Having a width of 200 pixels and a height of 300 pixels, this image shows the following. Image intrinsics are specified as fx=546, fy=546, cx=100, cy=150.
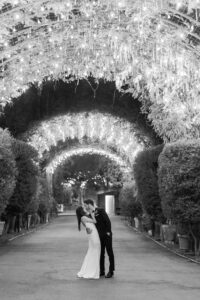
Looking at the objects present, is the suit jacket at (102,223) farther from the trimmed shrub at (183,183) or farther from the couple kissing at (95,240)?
the trimmed shrub at (183,183)

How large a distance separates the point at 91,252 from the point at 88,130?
64.2 feet

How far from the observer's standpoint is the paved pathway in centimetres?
819

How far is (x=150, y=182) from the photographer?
2052cm

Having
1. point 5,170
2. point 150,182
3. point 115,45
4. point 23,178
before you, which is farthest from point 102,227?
point 23,178

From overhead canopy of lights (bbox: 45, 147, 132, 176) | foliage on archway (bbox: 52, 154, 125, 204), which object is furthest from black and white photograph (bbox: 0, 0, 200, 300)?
foliage on archway (bbox: 52, 154, 125, 204)

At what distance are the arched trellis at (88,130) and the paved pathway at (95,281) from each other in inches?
438

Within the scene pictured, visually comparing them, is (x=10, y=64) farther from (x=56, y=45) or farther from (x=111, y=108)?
(x=111, y=108)

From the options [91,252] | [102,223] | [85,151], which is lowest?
[91,252]

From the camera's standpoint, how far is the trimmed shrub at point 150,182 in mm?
20344

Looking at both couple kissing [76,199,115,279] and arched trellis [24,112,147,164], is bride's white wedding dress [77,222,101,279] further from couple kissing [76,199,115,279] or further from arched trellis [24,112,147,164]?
arched trellis [24,112,147,164]

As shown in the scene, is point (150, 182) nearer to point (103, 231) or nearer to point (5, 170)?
point (5, 170)

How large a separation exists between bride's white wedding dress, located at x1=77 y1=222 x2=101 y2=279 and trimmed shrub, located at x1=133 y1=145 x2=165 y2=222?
32.5 ft

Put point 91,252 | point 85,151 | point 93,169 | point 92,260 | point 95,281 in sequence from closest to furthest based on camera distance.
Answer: point 95,281
point 92,260
point 91,252
point 85,151
point 93,169

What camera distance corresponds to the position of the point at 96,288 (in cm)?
895
